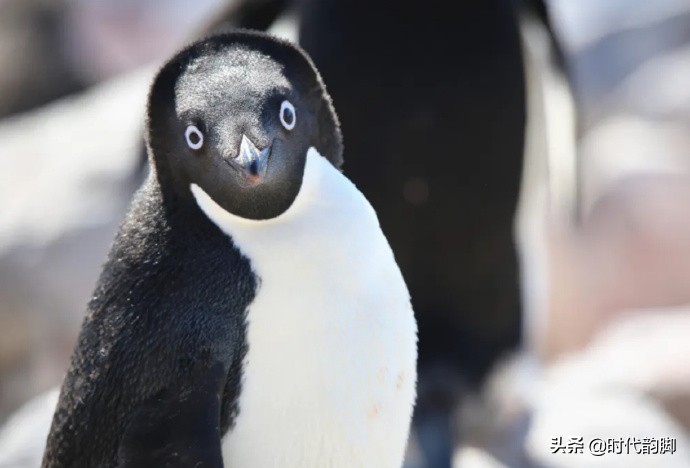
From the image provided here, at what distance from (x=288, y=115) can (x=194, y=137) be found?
11cm

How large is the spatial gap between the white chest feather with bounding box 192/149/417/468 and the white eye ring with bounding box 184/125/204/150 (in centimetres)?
5

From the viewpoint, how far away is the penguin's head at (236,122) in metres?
1.36

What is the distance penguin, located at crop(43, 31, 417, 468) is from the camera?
1359mm

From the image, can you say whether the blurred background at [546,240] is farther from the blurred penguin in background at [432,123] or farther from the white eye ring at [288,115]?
the white eye ring at [288,115]

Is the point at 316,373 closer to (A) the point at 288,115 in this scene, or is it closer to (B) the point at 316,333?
(B) the point at 316,333

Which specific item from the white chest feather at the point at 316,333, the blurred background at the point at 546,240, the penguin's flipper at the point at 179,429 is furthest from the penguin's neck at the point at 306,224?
the blurred background at the point at 546,240

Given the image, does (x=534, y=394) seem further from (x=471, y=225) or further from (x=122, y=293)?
(x=122, y=293)

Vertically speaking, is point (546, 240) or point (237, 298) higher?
point (546, 240)

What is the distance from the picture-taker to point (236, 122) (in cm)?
135

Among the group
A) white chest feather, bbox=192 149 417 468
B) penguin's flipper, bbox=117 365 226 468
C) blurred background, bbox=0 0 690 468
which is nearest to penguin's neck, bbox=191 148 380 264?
white chest feather, bbox=192 149 417 468

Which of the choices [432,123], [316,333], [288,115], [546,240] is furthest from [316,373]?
[546,240]

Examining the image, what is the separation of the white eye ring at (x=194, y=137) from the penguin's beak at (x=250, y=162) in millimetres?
56

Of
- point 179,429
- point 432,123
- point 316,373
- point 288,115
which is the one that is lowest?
point 179,429

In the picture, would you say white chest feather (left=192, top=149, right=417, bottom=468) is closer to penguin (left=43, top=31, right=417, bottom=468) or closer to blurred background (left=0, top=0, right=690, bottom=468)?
penguin (left=43, top=31, right=417, bottom=468)
